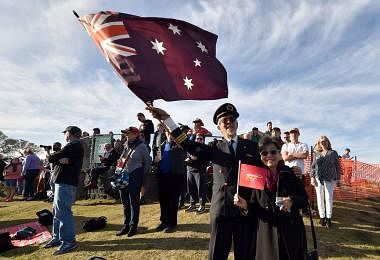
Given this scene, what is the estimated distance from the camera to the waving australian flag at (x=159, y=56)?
509cm

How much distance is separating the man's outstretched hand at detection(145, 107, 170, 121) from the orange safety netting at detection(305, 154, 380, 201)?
10.5 metres

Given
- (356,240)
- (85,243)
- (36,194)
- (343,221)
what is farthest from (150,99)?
(36,194)

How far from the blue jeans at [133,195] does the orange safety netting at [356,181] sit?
759 centimetres

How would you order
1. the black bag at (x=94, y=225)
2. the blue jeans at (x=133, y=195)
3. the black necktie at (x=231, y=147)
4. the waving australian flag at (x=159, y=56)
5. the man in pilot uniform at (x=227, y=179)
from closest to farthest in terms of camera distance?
the man in pilot uniform at (x=227, y=179) < the black necktie at (x=231, y=147) < the waving australian flag at (x=159, y=56) < the blue jeans at (x=133, y=195) < the black bag at (x=94, y=225)

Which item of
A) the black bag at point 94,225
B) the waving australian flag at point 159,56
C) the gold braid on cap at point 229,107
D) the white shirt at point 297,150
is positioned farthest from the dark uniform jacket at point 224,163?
the black bag at point 94,225

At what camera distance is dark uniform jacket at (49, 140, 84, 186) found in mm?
8123

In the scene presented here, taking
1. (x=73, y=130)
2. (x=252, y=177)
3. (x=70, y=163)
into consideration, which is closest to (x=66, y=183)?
(x=70, y=163)

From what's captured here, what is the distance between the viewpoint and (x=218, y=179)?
4.88 m

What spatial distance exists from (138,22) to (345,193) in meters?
12.8

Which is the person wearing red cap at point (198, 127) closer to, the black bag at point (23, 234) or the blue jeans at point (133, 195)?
the blue jeans at point (133, 195)

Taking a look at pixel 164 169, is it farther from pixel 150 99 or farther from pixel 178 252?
pixel 150 99

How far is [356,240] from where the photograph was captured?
8742mm

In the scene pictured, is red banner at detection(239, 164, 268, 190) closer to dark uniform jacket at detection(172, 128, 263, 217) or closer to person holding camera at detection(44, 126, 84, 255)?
dark uniform jacket at detection(172, 128, 263, 217)

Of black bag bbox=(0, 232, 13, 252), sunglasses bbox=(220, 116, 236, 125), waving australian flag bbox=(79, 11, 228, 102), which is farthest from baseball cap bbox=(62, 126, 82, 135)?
sunglasses bbox=(220, 116, 236, 125)
